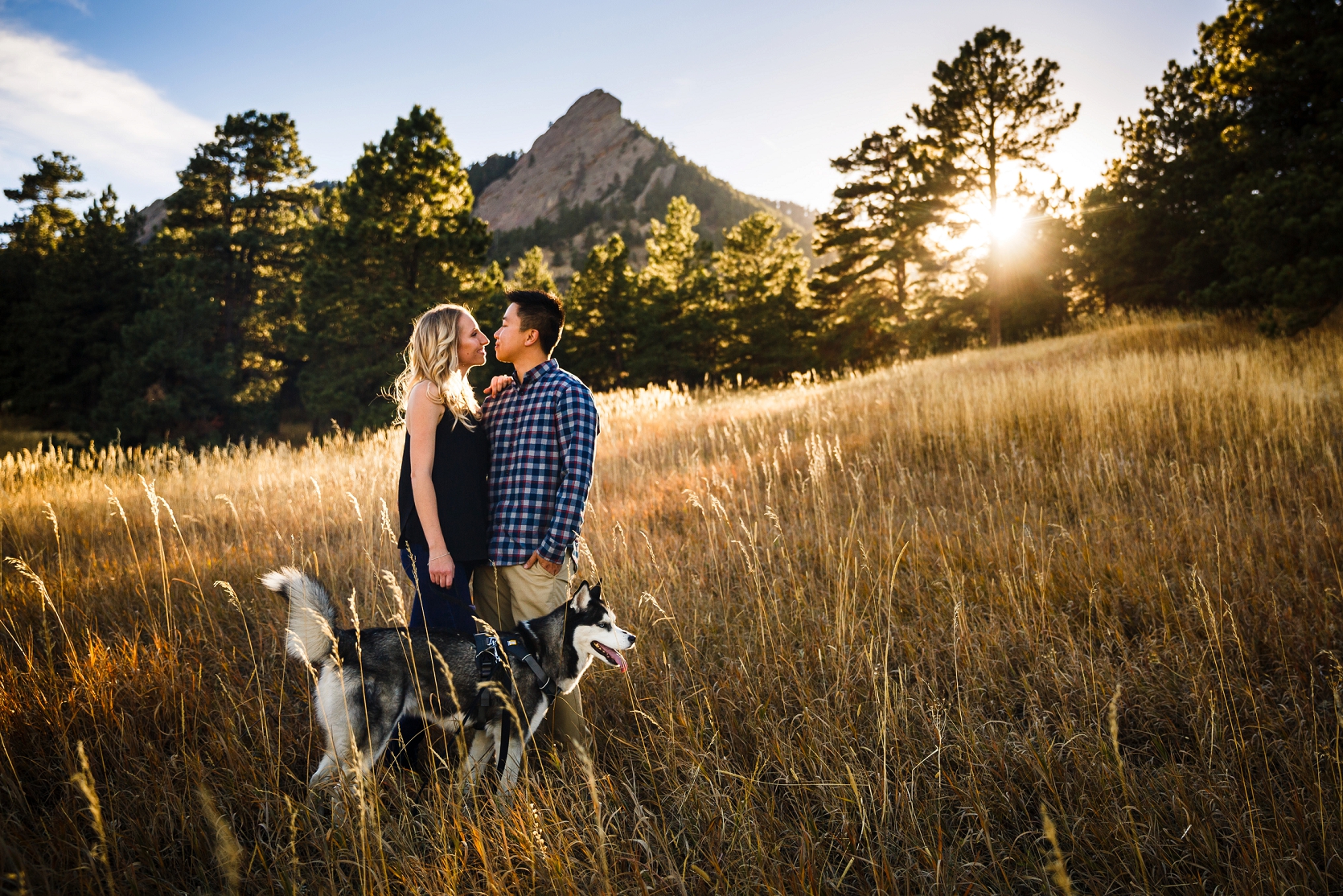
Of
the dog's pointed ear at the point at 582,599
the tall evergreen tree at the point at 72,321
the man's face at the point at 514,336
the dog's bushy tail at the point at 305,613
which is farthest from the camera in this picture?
the tall evergreen tree at the point at 72,321

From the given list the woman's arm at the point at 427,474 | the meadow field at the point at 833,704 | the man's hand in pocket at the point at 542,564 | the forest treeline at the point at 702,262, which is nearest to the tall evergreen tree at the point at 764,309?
the forest treeline at the point at 702,262

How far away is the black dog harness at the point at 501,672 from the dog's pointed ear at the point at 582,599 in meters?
0.22

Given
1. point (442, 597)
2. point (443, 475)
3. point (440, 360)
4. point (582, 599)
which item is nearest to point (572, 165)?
point (440, 360)

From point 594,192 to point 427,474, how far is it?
468 ft

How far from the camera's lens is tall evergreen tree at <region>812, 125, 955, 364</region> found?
23578 millimetres

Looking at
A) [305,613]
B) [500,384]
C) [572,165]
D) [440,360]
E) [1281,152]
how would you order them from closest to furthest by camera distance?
1. [305,613]
2. [440,360]
3. [500,384]
4. [1281,152]
5. [572,165]

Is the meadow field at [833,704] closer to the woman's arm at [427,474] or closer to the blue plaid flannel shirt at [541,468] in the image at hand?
the woman's arm at [427,474]

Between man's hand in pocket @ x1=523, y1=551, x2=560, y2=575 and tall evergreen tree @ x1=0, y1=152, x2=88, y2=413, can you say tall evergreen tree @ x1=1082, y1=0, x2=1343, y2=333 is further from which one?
tall evergreen tree @ x1=0, y1=152, x2=88, y2=413

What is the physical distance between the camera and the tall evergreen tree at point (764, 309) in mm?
29969

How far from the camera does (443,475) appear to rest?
2.61 m

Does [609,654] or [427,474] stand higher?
[427,474]

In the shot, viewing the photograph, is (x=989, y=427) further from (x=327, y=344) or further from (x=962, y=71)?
(x=327, y=344)

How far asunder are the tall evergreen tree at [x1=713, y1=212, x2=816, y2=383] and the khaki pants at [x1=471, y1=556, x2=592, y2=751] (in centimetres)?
2793

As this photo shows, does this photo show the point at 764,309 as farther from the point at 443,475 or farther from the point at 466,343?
the point at 443,475
